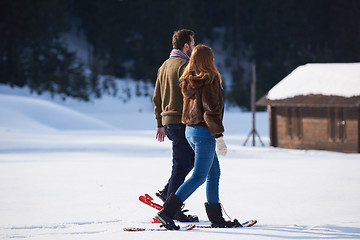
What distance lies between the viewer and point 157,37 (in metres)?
46.4

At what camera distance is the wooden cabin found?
19.6m

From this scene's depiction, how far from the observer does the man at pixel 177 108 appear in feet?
23.1

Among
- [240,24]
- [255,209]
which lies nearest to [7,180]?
[255,209]

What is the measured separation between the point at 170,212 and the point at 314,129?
14969 mm

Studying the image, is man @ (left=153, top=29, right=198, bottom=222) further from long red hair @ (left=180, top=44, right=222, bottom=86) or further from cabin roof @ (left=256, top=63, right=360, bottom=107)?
cabin roof @ (left=256, top=63, right=360, bottom=107)

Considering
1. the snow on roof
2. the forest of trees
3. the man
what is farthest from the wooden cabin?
the forest of trees

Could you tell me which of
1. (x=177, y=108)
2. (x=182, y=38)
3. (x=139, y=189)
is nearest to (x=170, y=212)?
(x=177, y=108)

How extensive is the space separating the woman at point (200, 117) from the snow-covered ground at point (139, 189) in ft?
1.35

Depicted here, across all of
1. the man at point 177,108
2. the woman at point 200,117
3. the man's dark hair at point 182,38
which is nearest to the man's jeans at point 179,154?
the man at point 177,108

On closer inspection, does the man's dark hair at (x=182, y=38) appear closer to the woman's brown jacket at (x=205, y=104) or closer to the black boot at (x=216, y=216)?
the woman's brown jacket at (x=205, y=104)

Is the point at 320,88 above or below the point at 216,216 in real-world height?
above

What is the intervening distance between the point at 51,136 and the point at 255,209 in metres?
17.5

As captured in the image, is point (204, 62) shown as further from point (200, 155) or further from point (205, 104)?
point (200, 155)

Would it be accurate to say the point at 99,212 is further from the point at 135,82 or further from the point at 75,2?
the point at 75,2
